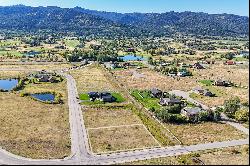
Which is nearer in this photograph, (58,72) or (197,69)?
(58,72)

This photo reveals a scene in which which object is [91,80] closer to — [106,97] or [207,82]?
[106,97]

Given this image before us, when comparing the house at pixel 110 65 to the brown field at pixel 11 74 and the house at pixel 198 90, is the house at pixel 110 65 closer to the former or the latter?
the brown field at pixel 11 74

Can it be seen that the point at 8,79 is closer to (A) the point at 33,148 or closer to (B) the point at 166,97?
(B) the point at 166,97

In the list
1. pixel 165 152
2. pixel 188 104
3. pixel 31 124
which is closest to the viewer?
pixel 165 152

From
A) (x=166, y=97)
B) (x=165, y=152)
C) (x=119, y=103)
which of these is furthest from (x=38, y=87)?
(x=165, y=152)

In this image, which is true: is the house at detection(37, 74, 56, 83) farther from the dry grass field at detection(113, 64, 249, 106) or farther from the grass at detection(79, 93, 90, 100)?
the grass at detection(79, 93, 90, 100)

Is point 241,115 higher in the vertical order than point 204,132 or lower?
higher

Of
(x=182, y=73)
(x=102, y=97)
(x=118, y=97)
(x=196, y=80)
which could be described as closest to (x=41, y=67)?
(x=182, y=73)
